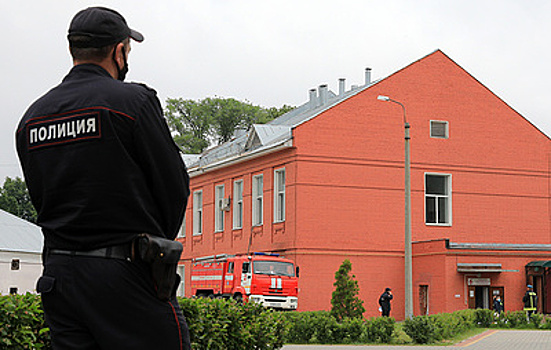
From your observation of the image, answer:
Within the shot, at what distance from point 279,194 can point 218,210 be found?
729 cm

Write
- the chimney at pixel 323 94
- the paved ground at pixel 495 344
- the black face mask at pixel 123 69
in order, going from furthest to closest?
the chimney at pixel 323 94
the paved ground at pixel 495 344
the black face mask at pixel 123 69

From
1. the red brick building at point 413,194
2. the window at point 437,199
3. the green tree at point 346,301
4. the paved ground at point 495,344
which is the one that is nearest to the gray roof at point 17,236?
the red brick building at point 413,194

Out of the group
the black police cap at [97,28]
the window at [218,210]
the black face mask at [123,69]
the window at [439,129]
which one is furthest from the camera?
the window at [218,210]

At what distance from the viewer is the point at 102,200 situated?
11.7 ft

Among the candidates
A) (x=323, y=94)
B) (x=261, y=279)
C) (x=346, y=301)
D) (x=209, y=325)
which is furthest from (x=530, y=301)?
(x=209, y=325)

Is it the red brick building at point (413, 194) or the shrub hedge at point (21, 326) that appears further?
the red brick building at point (413, 194)

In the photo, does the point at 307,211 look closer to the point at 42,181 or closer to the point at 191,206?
the point at 191,206

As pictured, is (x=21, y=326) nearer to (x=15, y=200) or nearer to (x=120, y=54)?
(x=120, y=54)

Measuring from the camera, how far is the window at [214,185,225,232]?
156 ft

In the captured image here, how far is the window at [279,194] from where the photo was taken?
41.4 metres

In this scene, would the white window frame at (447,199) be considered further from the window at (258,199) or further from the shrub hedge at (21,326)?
the shrub hedge at (21,326)

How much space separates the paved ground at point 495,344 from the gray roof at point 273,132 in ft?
51.1

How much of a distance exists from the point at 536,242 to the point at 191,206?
19196 millimetres

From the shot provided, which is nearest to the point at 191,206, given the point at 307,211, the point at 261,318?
the point at 307,211
